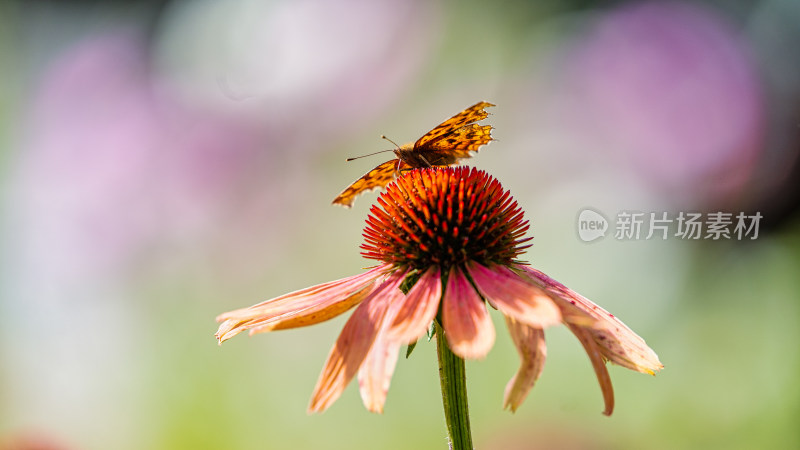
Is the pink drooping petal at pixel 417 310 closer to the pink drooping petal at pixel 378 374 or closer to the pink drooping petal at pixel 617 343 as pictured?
the pink drooping petal at pixel 378 374

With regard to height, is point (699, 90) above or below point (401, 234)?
above

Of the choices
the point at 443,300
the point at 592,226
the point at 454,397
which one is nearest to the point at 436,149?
the point at 443,300

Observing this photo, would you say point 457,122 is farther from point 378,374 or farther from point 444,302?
point 378,374

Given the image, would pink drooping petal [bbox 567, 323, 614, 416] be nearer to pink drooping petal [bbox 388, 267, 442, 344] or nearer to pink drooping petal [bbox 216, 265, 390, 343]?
pink drooping petal [bbox 388, 267, 442, 344]

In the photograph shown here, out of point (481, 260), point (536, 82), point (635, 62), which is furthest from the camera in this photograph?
point (536, 82)

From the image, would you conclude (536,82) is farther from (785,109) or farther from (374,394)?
(374,394)

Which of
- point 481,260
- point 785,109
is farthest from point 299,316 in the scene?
point 785,109

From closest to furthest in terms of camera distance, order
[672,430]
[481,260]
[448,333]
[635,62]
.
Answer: [448,333], [481,260], [672,430], [635,62]
